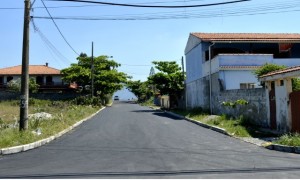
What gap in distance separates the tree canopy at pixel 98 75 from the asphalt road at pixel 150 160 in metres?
41.8

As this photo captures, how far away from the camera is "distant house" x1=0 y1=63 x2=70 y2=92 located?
6856 cm

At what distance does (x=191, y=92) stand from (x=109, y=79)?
21.4 meters

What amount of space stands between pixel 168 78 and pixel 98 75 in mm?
16523

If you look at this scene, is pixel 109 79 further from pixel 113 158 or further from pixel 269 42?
pixel 113 158

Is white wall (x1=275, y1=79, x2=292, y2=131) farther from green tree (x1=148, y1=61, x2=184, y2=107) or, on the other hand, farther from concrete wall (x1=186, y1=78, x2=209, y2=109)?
green tree (x1=148, y1=61, x2=184, y2=107)

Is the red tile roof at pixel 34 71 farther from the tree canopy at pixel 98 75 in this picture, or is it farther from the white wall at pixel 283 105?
the white wall at pixel 283 105

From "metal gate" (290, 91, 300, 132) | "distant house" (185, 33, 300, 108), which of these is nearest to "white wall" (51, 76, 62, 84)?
"distant house" (185, 33, 300, 108)

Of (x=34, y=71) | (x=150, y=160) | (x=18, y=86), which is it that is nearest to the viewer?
(x=150, y=160)

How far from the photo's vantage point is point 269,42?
3331 cm

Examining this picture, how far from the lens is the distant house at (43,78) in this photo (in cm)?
6856

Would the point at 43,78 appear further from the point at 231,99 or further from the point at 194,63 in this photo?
the point at 231,99

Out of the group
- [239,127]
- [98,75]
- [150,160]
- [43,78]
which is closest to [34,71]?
[43,78]

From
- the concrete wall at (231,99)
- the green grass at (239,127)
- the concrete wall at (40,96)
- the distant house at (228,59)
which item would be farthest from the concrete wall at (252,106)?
the concrete wall at (40,96)

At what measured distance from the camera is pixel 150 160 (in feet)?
36.1
